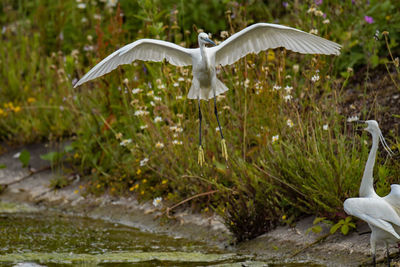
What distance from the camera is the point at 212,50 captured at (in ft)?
13.4

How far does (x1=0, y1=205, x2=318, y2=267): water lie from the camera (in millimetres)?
3893

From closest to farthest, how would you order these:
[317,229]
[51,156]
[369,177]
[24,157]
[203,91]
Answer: [369,177]
[317,229]
[203,91]
[51,156]
[24,157]

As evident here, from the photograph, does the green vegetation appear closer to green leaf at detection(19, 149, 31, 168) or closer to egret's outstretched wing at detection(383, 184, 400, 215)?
green leaf at detection(19, 149, 31, 168)

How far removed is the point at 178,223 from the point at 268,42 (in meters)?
1.64

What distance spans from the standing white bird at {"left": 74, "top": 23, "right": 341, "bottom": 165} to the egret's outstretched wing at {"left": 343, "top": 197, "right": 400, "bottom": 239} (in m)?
1.09

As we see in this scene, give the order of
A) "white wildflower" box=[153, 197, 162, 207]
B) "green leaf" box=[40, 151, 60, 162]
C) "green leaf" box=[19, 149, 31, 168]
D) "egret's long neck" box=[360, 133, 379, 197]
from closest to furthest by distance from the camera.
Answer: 1. "egret's long neck" box=[360, 133, 379, 197]
2. "white wildflower" box=[153, 197, 162, 207]
3. "green leaf" box=[40, 151, 60, 162]
4. "green leaf" box=[19, 149, 31, 168]

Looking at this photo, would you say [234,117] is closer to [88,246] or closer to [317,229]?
[317,229]

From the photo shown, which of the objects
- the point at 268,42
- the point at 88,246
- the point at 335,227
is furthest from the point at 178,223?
the point at 268,42

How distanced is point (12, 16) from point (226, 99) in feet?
17.0

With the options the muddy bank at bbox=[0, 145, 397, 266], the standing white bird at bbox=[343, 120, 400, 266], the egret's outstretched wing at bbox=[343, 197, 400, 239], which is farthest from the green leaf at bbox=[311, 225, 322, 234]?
the egret's outstretched wing at bbox=[343, 197, 400, 239]

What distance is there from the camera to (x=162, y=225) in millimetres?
4934

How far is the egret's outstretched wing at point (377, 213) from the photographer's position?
3.07m

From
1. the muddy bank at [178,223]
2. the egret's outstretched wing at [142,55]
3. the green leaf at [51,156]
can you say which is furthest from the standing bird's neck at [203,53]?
the green leaf at [51,156]

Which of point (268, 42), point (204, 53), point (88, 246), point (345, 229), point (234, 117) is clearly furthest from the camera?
point (234, 117)
